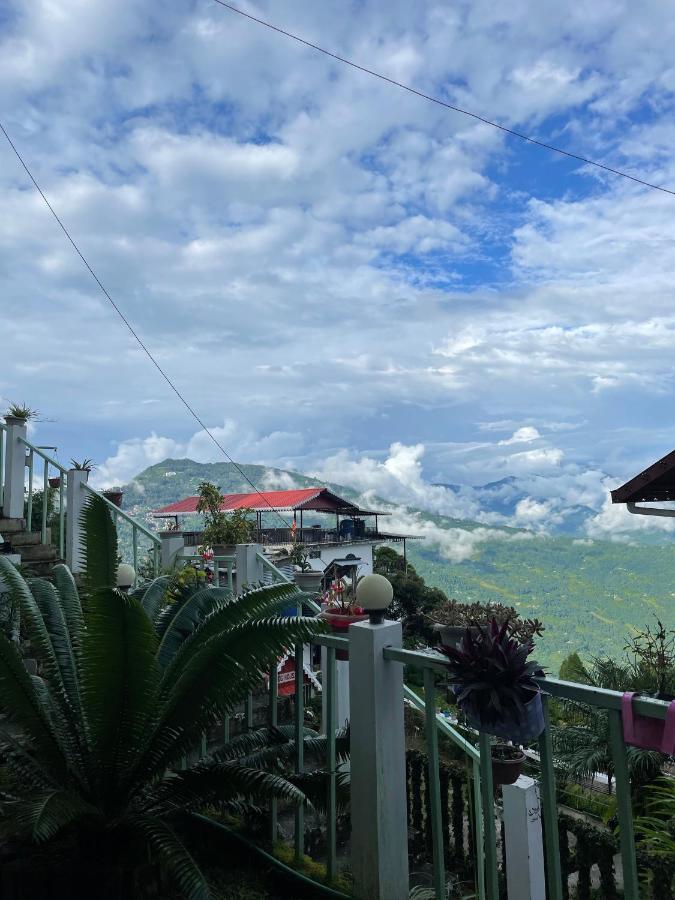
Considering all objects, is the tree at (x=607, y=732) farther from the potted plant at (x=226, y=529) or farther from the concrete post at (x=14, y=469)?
the concrete post at (x=14, y=469)

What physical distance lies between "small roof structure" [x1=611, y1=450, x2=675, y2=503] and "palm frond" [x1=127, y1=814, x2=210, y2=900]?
471 centimetres

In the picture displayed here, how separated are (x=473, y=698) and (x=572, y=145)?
16.1 feet

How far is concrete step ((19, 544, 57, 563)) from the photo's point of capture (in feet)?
18.5

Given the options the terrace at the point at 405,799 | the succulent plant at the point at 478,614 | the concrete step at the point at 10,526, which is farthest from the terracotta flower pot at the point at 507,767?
the concrete step at the point at 10,526

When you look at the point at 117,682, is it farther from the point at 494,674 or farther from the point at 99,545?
the point at 494,674

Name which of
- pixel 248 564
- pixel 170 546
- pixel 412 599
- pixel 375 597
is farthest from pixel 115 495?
pixel 412 599

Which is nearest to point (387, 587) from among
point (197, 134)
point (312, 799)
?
point (312, 799)

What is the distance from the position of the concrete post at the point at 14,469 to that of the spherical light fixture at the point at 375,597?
16.9 feet

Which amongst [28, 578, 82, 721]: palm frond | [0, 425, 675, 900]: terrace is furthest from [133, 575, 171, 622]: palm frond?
[0, 425, 675, 900]: terrace

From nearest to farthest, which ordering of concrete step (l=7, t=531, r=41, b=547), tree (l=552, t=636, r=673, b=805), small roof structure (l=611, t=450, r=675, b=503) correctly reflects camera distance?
small roof structure (l=611, t=450, r=675, b=503) → concrete step (l=7, t=531, r=41, b=547) → tree (l=552, t=636, r=673, b=805)

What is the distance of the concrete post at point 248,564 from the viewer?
4918 millimetres

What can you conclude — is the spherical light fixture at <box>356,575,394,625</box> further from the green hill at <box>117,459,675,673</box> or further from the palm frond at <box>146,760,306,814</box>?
the green hill at <box>117,459,675,673</box>

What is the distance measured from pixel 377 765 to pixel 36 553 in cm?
482

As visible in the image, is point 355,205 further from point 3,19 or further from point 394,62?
point 3,19
